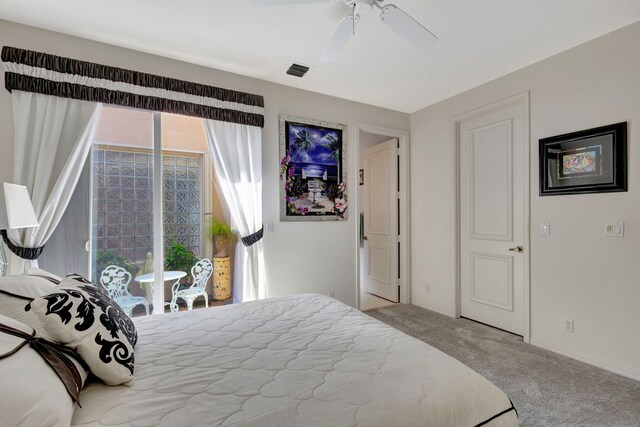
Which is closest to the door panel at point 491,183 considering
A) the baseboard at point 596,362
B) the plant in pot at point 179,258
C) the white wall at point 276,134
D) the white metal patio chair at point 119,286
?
the baseboard at point 596,362

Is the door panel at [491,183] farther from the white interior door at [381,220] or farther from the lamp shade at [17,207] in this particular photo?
the lamp shade at [17,207]

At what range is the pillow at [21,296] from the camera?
1.08 metres

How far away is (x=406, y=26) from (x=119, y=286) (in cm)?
296

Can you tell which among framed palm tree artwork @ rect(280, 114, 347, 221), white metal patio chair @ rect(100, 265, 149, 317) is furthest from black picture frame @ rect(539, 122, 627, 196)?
white metal patio chair @ rect(100, 265, 149, 317)

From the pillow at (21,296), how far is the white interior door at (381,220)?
12.3 feet

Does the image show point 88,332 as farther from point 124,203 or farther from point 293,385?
point 124,203

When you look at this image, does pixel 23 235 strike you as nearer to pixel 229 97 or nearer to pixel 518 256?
pixel 229 97

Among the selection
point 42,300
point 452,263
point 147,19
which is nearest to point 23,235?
point 42,300

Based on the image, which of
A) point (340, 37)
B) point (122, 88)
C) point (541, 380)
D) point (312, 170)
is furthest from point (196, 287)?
point (541, 380)

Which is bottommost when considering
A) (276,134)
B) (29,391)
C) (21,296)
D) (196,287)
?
(196,287)

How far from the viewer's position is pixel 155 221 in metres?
2.74

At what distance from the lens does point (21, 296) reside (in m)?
1.16

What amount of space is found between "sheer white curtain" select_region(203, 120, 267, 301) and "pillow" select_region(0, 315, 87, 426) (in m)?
A: 2.10

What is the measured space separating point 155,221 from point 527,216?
138 inches
